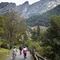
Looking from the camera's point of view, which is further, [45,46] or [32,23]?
[32,23]

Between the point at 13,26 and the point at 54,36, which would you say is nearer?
the point at 54,36

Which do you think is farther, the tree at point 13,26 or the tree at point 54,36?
the tree at point 13,26

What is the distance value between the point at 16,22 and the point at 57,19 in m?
38.2

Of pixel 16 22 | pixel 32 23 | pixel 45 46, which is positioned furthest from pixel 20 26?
pixel 32 23

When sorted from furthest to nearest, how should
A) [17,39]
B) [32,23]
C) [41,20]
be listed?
[32,23], [41,20], [17,39]

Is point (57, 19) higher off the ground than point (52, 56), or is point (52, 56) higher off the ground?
point (57, 19)

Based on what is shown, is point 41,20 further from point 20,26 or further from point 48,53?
point 48,53

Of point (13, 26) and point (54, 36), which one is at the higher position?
point (13, 26)

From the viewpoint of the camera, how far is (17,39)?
87062mm

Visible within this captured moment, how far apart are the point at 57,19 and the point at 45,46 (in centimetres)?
450

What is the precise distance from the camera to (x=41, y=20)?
15188 cm

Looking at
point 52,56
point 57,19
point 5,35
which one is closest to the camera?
point 52,56

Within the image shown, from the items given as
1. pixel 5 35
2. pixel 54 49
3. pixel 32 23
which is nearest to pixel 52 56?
pixel 54 49

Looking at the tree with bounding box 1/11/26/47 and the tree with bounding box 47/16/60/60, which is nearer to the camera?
the tree with bounding box 47/16/60/60
